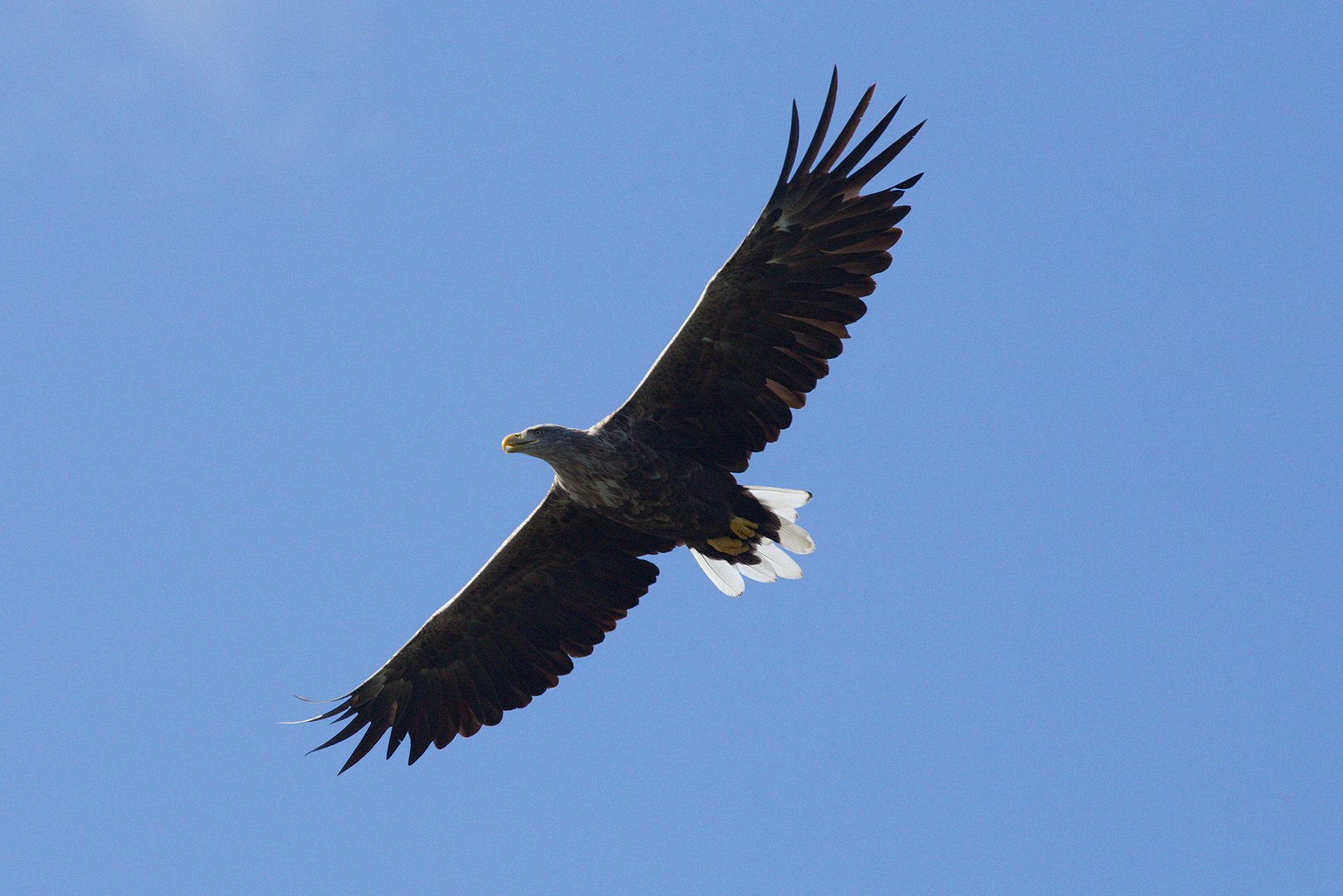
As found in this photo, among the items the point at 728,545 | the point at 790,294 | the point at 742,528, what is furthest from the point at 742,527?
the point at 790,294

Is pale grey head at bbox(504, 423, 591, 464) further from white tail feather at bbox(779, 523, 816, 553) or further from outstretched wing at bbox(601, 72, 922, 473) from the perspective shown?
white tail feather at bbox(779, 523, 816, 553)

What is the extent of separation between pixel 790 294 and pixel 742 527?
1.62 m

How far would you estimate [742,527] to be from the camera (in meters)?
9.02

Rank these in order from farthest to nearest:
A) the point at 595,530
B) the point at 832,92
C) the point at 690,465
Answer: the point at 595,530, the point at 690,465, the point at 832,92

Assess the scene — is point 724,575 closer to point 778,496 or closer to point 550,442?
point 778,496

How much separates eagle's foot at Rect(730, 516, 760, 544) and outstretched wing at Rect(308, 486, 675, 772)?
2.27 feet

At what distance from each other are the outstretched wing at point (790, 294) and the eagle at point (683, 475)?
0.03ft

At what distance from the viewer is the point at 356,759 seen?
9914mm

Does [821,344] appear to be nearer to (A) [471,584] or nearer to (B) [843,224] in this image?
(B) [843,224]

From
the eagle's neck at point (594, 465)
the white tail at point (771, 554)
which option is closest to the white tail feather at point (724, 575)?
the white tail at point (771, 554)

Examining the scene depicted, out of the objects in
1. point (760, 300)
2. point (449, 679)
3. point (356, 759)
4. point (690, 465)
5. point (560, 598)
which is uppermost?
point (760, 300)

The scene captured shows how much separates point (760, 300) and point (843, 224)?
706mm

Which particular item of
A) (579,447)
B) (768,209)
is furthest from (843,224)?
(579,447)

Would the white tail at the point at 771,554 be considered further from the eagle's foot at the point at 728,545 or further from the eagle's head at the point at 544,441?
the eagle's head at the point at 544,441
